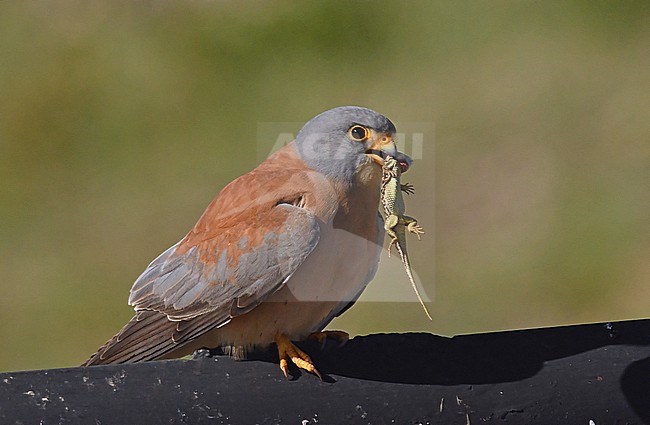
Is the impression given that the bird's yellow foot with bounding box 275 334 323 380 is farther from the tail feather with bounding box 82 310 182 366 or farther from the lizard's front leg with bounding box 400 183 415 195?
the lizard's front leg with bounding box 400 183 415 195

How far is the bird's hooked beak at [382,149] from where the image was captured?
2564mm

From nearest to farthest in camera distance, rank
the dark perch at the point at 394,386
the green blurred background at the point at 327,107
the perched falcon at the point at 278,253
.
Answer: the dark perch at the point at 394,386 < the perched falcon at the point at 278,253 < the green blurred background at the point at 327,107

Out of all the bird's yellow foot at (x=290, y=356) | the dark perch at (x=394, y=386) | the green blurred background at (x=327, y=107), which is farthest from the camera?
the green blurred background at (x=327, y=107)

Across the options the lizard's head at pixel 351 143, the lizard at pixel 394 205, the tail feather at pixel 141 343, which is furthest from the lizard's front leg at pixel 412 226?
the tail feather at pixel 141 343

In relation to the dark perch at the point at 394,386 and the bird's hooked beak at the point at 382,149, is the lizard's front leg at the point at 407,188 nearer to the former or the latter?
the bird's hooked beak at the point at 382,149

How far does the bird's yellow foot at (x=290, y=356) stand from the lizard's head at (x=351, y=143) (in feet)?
1.16

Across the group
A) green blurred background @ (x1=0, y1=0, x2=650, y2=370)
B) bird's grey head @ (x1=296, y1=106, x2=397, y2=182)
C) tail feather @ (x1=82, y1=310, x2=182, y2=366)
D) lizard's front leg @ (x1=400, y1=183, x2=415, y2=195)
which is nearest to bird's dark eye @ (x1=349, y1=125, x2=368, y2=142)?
bird's grey head @ (x1=296, y1=106, x2=397, y2=182)

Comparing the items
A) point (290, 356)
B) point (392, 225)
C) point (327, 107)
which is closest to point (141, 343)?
point (290, 356)

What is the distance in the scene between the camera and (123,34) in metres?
5.81

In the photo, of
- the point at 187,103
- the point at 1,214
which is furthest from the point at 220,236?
the point at 1,214

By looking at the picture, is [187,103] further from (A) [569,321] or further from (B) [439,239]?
(A) [569,321]

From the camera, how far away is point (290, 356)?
2.41 m

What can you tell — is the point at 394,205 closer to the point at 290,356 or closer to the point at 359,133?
the point at 359,133

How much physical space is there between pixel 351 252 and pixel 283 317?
0.19 m
